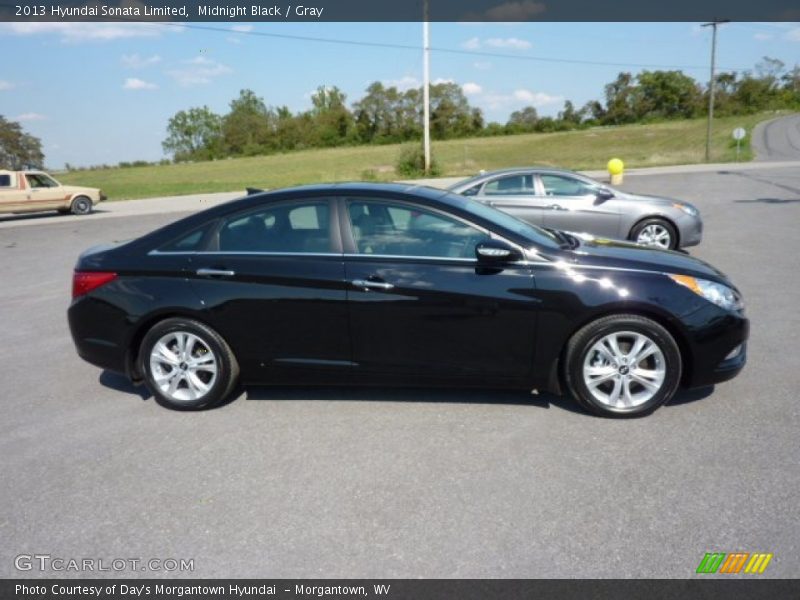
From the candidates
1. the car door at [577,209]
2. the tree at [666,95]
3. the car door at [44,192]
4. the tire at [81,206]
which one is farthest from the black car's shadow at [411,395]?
the tree at [666,95]

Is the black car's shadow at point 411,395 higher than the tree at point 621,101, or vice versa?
the tree at point 621,101

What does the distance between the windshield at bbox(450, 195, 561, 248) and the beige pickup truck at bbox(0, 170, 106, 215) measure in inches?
797

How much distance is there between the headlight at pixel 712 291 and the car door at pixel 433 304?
1.00 meters

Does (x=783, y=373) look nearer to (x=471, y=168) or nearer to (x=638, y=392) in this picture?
(x=638, y=392)

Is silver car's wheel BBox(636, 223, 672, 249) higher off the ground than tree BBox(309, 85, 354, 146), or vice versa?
tree BBox(309, 85, 354, 146)

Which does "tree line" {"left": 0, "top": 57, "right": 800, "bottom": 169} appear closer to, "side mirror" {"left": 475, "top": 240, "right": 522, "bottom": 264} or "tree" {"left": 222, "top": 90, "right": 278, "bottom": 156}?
"tree" {"left": 222, "top": 90, "right": 278, "bottom": 156}

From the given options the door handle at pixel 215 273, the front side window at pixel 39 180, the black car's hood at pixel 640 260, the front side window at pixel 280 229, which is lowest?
the door handle at pixel 215 273

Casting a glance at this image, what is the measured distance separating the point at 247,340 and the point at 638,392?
8.62ft

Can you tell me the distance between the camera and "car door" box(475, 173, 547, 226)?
9891 mm

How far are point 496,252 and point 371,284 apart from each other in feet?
2.74

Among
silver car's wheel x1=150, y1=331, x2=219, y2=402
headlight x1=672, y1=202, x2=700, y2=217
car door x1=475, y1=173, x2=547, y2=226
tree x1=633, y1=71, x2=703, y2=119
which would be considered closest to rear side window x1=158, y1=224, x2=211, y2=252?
silver car's wheel x1=150, y1=331, x2=219, y2=402

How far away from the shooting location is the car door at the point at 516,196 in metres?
9.89

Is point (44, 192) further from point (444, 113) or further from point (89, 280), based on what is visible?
point (444, 113)

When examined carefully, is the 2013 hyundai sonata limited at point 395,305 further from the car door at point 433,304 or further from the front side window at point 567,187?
the front side window at point 567,187
